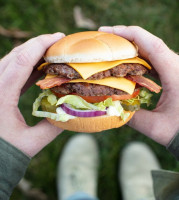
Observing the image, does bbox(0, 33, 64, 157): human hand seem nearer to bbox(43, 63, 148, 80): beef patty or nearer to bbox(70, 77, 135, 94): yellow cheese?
bbox(43, 63, 148, 80): beef patty

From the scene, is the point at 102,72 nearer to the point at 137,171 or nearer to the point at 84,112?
the point at 84,112

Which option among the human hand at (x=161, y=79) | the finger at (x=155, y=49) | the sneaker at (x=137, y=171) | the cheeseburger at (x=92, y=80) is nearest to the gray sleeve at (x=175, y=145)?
the human hand at (x=161, y=79)

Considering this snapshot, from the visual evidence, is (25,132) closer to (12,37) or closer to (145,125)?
(145,125)

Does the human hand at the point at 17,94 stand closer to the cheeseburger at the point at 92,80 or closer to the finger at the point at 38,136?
→ the finger at the point at 38,136

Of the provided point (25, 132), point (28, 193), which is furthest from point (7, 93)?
point (28, 193)

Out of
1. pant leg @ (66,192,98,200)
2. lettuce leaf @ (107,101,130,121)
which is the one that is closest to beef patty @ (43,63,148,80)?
lettuce leaf @ (107,101,130,121)

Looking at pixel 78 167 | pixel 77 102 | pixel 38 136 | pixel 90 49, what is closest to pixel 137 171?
pixel 78 167
